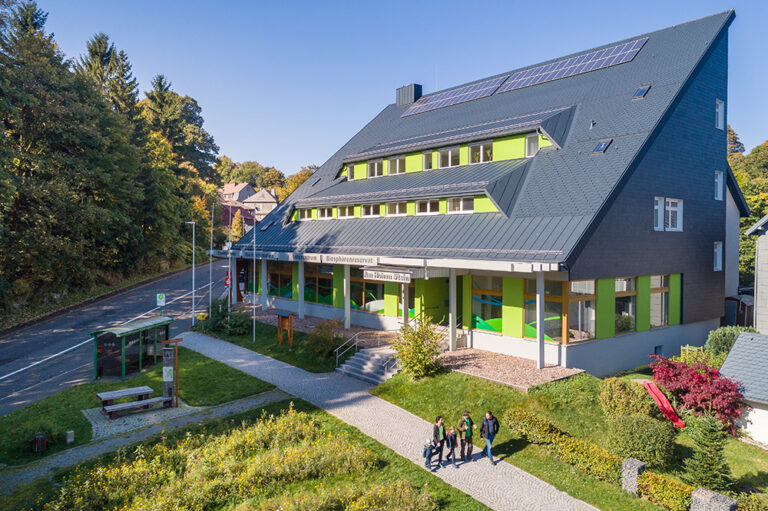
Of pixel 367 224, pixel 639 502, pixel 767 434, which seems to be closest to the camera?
pixel 639 502

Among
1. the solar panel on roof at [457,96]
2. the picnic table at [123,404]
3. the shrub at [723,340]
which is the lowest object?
the picnic table at [123,404]

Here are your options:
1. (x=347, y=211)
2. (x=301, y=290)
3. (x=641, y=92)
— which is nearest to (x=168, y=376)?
(x=301, y=290)

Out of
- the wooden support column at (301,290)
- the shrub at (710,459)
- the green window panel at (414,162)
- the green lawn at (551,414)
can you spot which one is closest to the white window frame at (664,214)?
the green lawn at (551,414)

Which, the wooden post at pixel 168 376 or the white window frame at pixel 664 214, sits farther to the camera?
the white window frame at pixel 664 214

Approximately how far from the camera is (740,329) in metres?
21.3

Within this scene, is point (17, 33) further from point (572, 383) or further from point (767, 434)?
point (767, 434)

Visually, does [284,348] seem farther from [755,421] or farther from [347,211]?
[755,421]

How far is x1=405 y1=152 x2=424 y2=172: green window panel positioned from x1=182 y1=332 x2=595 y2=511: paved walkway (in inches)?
512

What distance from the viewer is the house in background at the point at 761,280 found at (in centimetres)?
2064

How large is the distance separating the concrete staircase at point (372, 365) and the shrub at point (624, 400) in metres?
7.35

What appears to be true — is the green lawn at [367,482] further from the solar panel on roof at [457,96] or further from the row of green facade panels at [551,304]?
the solar panel on roof at [457,96]

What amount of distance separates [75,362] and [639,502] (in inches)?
884

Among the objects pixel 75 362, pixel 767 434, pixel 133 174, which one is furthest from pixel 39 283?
pixel 767 434

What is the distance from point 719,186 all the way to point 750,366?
40.8ft
